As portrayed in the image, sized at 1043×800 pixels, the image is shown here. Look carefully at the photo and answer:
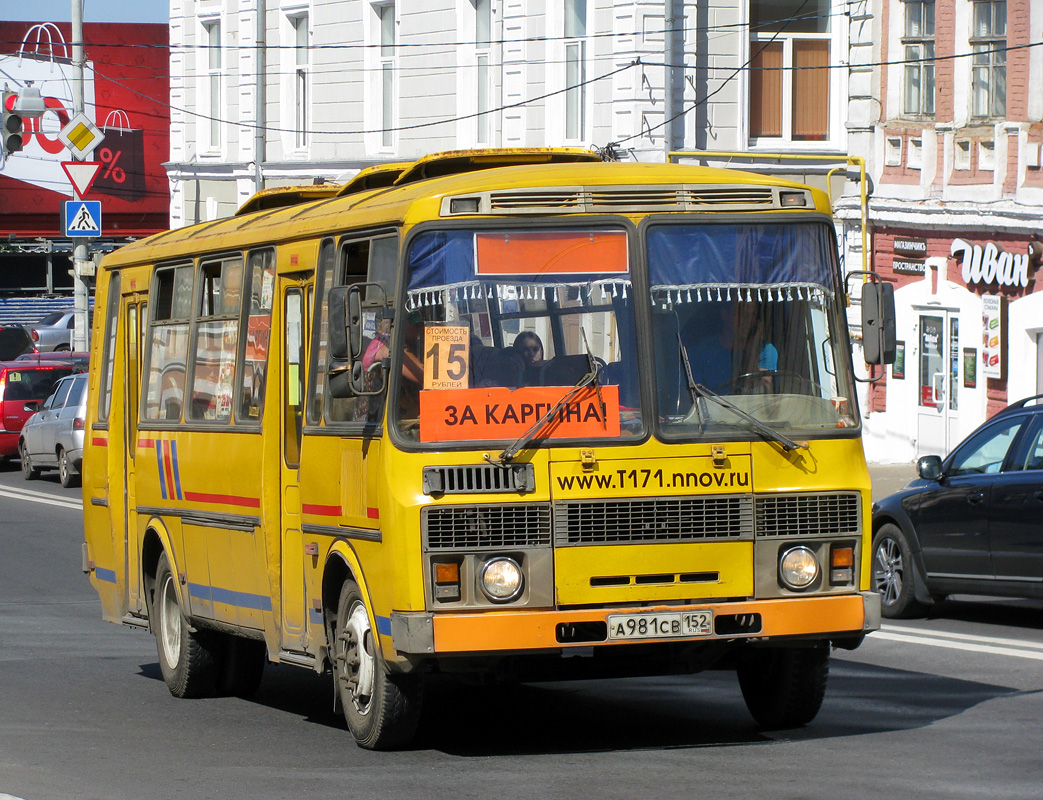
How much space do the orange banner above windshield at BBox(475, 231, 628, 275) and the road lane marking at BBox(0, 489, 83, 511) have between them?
17621 mm

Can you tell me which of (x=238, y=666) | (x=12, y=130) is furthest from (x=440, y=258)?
(x=12, y=130)

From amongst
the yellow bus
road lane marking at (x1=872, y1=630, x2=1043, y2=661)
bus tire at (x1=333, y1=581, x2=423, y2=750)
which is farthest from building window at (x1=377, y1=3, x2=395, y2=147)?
bus tire at (x1=333, y1=581, x2=423, y2=750)

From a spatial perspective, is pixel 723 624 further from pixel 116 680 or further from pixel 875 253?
pixel 875 253

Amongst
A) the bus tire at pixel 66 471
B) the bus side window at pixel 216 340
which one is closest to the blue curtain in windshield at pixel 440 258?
the bus side window at pixel 216 340

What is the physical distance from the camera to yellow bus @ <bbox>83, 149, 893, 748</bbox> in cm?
798

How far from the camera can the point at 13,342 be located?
47.6 m

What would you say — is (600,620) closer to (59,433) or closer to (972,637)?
(972,637)

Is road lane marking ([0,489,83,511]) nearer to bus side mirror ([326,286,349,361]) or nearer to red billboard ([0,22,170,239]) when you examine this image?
bus side mirror ([326,286,349,361])

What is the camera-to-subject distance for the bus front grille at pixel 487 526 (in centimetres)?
793

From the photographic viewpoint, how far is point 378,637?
8.23 metres

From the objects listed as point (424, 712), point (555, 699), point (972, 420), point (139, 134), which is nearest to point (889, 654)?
point (555, 699)

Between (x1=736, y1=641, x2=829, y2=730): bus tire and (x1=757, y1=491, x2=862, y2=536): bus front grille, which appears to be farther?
(x1=736, y1=641, x2=829, y2=730): bus tire

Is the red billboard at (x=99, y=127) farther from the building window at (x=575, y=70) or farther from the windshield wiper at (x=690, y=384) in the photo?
the windshield wiper at (x=690, y=384)

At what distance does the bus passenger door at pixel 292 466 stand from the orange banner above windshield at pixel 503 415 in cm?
154
